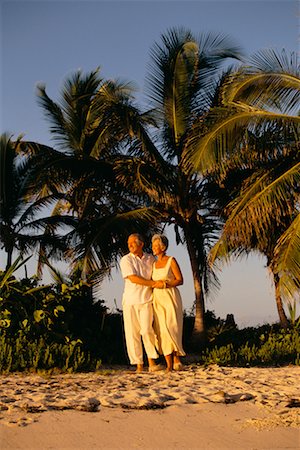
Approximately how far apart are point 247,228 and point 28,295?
5.15m

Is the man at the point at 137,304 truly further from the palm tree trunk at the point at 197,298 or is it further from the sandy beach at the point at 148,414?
the palm tree trunk at the point at 197,298

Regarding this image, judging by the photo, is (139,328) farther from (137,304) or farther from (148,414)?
(148,414)

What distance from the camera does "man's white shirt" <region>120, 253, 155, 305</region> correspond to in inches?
299

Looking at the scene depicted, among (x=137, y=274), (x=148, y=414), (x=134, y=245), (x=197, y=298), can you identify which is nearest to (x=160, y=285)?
(x=137, y=274)

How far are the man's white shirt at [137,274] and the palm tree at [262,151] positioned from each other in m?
3.67

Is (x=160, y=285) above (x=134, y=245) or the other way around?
the other way around

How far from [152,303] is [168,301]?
232 mm

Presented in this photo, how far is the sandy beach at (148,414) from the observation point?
398 cm

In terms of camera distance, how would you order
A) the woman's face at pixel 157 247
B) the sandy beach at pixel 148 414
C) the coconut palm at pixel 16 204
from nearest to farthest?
the sandy beach at pixel 148 414 < the woman's face at pixel 157 247 < the coconut palm at pixel 16 204

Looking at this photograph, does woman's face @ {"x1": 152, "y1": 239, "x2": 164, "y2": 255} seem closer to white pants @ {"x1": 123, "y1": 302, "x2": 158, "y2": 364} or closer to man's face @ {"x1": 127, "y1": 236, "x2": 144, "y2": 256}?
man's face @ {"x1": 127, "y1": 236, "x2": 144, "y2": 256}

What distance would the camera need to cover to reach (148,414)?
15.2ft

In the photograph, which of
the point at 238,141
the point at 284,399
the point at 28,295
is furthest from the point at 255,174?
the point at 284,399

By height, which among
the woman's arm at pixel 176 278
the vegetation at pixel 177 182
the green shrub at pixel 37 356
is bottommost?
the green shrub at pixel 37 356

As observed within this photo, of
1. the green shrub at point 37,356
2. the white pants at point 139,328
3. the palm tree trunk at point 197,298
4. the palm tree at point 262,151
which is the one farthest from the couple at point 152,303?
the palm tree trunk at point 197,298
